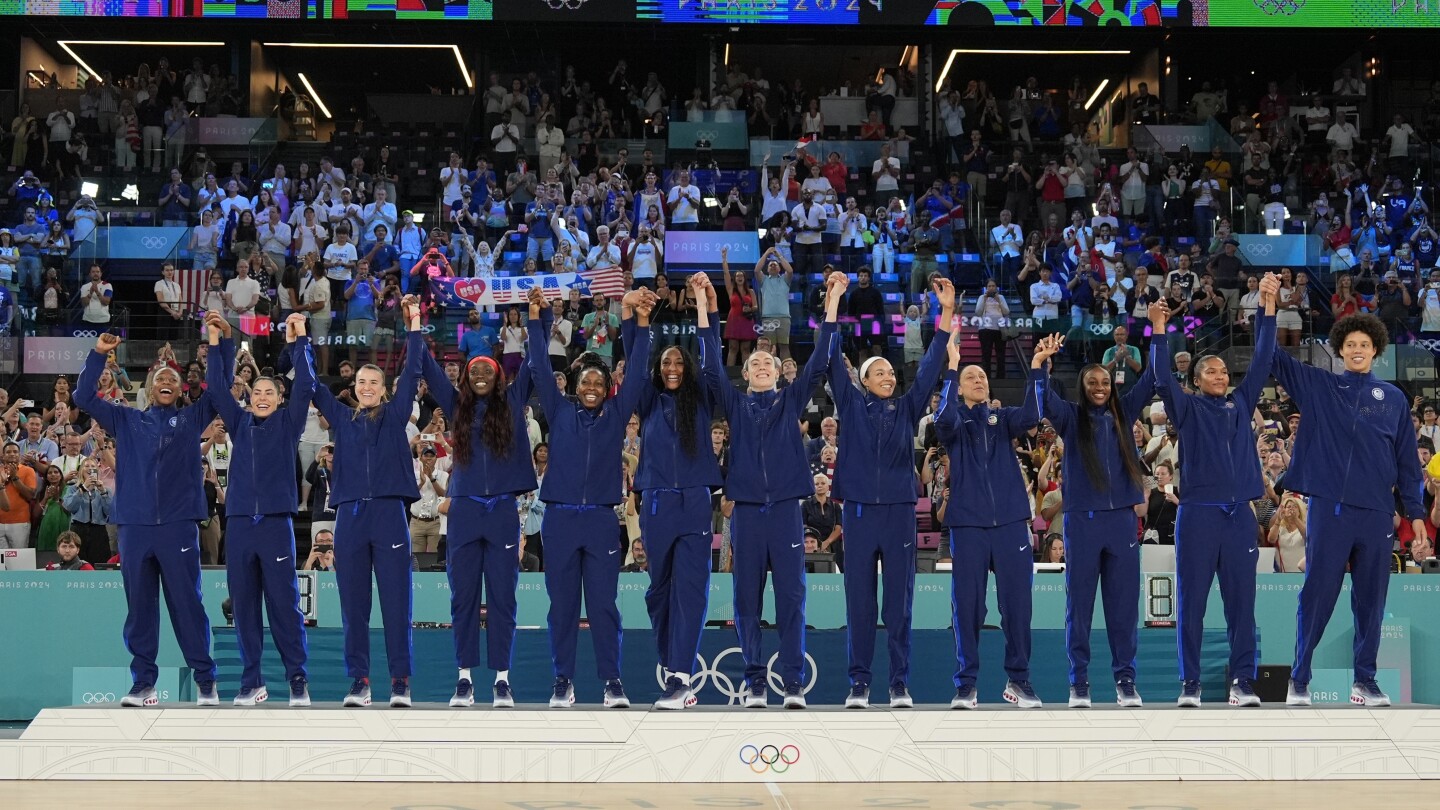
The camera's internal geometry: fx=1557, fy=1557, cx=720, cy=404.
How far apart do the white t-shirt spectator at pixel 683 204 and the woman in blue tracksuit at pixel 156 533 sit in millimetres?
12649

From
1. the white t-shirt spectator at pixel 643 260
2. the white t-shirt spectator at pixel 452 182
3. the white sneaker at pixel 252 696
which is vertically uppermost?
the white t-shirt spectator at pixel 452 182

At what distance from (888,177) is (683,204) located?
3.65 m

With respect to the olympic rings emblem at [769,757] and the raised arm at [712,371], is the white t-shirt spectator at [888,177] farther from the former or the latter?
the olympic rings emblem at [769,757]

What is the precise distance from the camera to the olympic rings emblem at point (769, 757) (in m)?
8.34

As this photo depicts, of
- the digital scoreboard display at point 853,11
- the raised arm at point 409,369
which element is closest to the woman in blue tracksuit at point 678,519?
the raised arm at point 409,369

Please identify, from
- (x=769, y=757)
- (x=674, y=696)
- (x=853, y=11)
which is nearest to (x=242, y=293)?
(x=674, y=696)

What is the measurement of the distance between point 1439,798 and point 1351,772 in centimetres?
80

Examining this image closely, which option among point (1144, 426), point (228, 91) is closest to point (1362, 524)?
point (1144, 426)

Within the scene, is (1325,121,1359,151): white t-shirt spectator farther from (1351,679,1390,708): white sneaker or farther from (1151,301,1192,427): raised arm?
(1351,679,1390,708): white sneaker

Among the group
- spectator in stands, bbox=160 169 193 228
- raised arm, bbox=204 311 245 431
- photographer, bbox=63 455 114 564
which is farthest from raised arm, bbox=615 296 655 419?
spectator in stands, bbox=160 169 193 228

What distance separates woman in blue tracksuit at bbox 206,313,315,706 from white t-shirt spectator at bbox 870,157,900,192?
1516 cm

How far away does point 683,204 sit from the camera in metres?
21.4

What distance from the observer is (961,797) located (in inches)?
304

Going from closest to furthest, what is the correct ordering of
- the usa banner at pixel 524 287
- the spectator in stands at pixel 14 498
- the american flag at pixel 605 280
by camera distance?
the spectator in stands at pixel 14 498 → the usa banner at pixel 524 287 → the american flag at pixel 605 280
